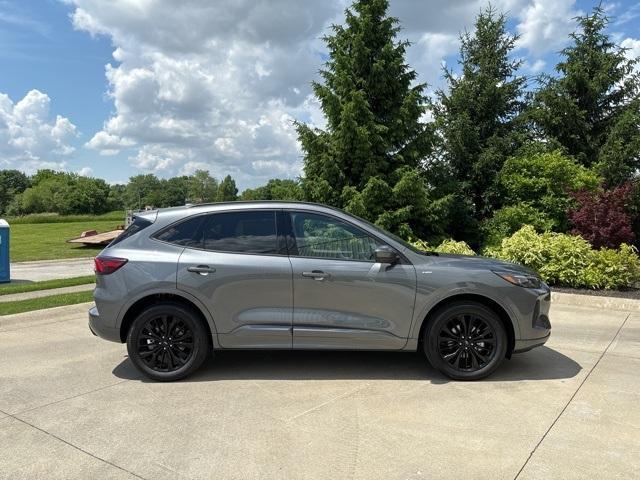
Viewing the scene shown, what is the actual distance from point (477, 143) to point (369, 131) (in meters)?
4.12

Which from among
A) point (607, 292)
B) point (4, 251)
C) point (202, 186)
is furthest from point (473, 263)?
point (202, 186)

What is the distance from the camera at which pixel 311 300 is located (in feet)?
14.9

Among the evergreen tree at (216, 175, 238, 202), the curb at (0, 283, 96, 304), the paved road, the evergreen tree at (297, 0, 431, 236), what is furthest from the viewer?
the evergreen tree at (216, 175, 238, 202)

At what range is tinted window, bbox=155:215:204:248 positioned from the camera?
473cm

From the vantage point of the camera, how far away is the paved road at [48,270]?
44.9ft

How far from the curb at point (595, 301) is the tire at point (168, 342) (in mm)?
6254

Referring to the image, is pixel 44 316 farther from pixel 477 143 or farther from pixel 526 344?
pixel 477 143

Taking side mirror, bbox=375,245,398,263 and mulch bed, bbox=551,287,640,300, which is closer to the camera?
side mirror, bbox=375,245,398,263

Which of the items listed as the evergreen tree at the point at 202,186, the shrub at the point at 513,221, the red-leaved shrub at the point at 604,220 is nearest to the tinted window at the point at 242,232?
the red-leaved shrub at the point at 604,220

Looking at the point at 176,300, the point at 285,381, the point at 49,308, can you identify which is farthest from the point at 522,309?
the point at 49,308

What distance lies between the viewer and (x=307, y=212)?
4.79 m

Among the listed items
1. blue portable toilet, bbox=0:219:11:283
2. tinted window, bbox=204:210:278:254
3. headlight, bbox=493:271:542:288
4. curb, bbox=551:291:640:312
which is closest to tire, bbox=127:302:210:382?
tinted window, bbox=204:210:278:254

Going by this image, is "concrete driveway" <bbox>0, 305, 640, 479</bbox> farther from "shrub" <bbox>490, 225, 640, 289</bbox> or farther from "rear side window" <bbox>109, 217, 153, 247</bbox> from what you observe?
"shrub" <bbox>490, 225, 640, 289</bbox>

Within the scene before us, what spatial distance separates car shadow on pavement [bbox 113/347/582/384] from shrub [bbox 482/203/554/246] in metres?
7.22
